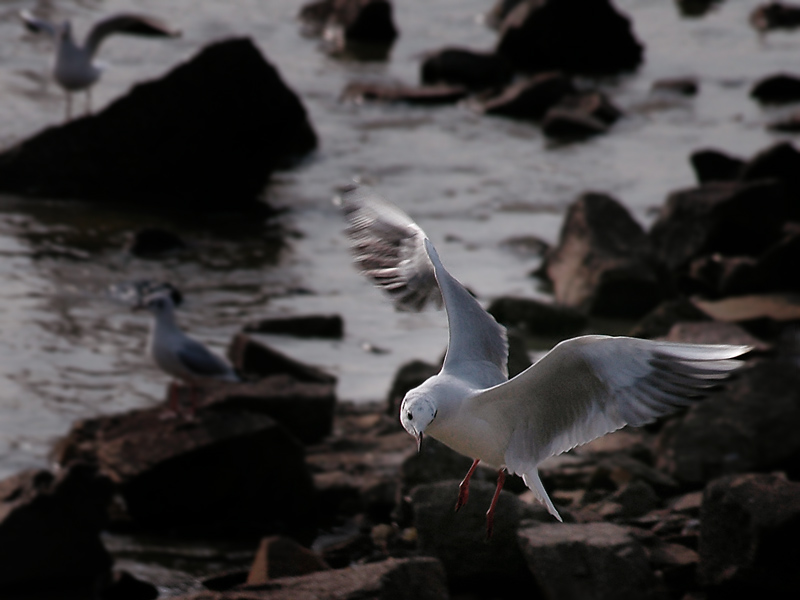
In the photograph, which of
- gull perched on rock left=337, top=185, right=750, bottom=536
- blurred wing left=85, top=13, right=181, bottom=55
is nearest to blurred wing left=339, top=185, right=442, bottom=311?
gull perched on rock left=337, top=185, right=750, bottom=536

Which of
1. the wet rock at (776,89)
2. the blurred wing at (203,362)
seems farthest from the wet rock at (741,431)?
the wet rock at (776,89)

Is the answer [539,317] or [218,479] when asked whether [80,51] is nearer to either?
[539,317]

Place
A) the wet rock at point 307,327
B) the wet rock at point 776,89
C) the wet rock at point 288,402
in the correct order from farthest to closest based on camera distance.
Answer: the wet rock at point 776,89, the wet rock at point 307,327, the wet rock at point 288,402

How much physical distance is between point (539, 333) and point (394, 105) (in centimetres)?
1085

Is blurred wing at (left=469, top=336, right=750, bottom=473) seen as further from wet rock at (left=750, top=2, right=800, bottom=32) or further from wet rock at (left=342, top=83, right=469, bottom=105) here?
wet rock at (left=750, top=2, right=800, bottom=32)

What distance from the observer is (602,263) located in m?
13.5

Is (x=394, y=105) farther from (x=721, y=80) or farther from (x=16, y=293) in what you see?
(x=16, y=293)

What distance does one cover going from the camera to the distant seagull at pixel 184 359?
10500mm

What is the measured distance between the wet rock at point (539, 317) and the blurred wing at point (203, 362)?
3136 millimetres

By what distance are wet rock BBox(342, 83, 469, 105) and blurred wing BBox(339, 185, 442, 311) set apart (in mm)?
14854

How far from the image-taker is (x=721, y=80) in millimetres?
25531

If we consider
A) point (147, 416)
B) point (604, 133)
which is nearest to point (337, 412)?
point (147, 416)

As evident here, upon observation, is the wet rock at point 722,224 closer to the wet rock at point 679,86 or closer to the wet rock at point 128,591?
the wet rock at point 128,591

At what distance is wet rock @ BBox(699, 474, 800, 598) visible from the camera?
22.3 ft
